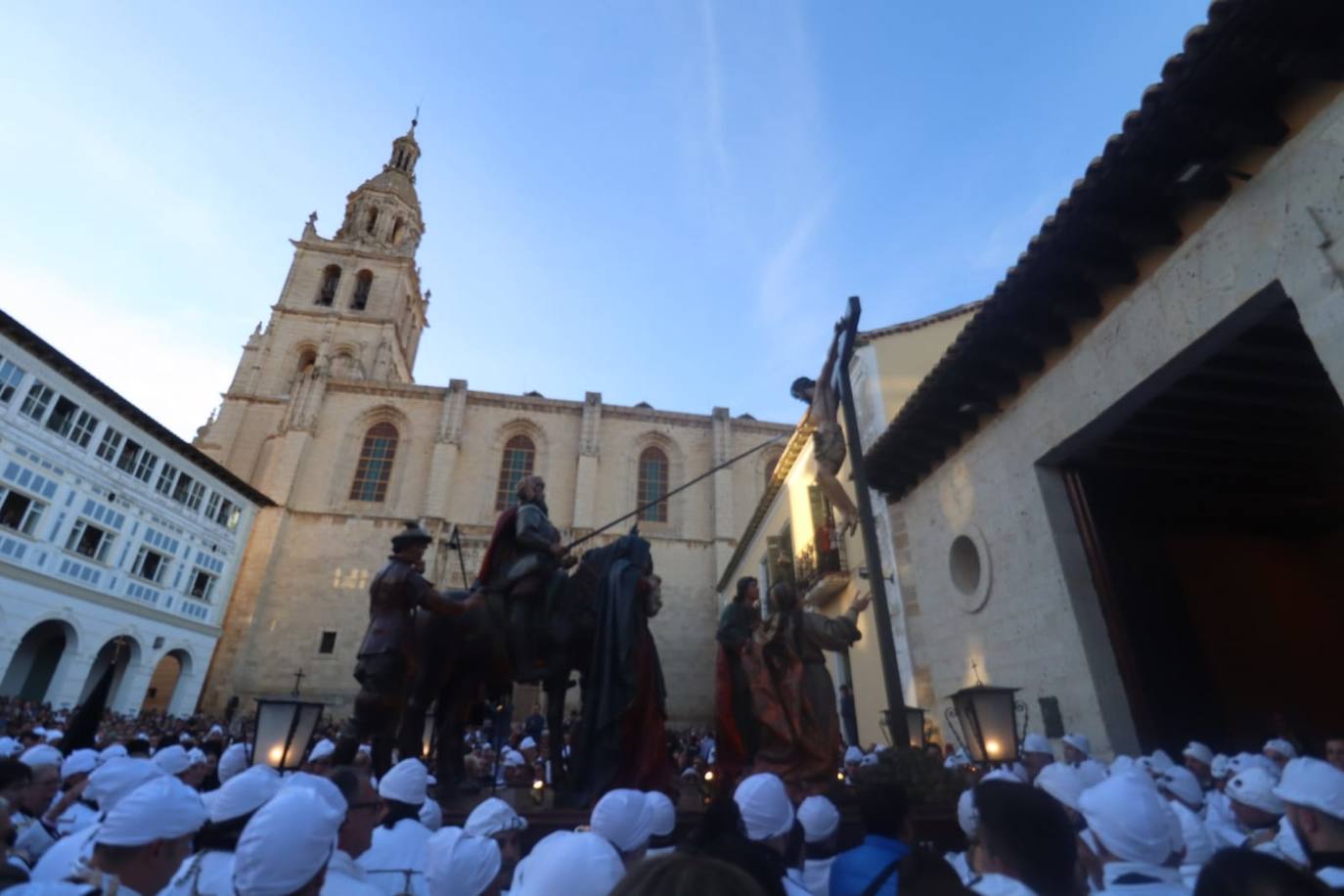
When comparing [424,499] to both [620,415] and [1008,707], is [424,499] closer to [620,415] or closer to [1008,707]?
[620,415]

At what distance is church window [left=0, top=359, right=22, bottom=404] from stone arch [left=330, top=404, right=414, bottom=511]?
13.3 m

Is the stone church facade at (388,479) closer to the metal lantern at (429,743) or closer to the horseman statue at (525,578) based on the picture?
the metal lantern at (429,743)

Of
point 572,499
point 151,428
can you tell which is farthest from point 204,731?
point 572,499

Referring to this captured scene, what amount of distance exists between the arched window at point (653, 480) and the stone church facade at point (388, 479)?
73mm

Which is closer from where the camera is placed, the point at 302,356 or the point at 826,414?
the point at 826,414

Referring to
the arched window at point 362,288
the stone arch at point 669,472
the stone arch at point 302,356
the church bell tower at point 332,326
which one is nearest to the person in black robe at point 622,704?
the stone arch at point 669,472

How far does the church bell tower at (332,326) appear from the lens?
32156 millimetres

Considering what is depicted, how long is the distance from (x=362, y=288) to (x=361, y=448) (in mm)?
14867

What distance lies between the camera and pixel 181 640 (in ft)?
73.8

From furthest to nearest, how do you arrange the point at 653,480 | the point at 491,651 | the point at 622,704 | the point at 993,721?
the point at 653,480 < the point at 993,721 < the point at 491,651 < the point at 622,704

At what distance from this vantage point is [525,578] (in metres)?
4.86

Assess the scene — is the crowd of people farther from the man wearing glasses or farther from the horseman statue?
the horseman statue

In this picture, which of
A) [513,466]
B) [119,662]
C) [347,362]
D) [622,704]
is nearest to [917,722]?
[622,704]

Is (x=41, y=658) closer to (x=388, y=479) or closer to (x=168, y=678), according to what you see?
(x=168, y=678)
